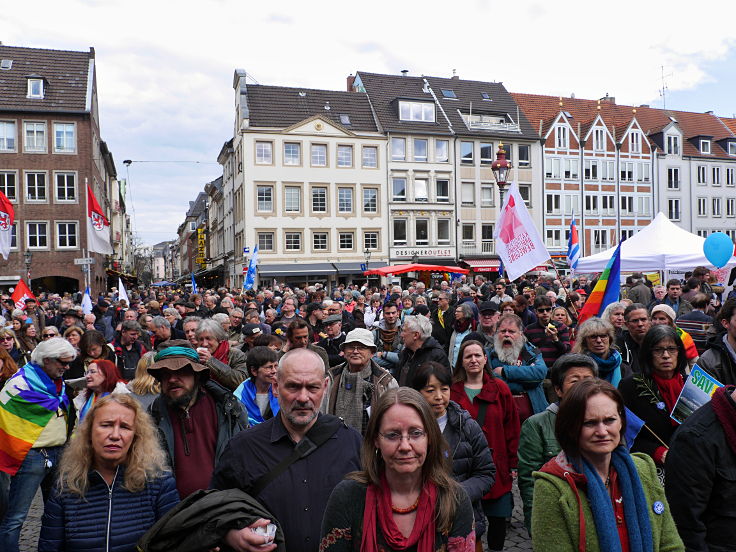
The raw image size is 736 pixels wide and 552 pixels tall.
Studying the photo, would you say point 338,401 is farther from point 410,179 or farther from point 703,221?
point 703,221

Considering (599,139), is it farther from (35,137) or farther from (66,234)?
(35,137)

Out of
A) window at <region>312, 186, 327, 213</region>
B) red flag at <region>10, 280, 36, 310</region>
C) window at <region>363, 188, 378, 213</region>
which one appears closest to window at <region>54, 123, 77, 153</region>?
window at <region>312, 186, 327, 213</region>

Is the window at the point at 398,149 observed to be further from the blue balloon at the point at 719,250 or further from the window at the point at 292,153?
the blue balloon at the point at 719,250

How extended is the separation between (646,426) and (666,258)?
1208 centimetres

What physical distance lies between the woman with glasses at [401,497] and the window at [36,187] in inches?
1505

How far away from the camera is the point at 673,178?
47.8m

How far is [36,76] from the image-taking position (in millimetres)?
35688

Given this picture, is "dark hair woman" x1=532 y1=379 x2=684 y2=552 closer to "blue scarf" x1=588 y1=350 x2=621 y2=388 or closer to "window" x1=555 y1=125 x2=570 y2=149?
"blue scarf" x1=588 y1=350 x2=621 y2=388

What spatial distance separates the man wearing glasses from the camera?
13.8 feet

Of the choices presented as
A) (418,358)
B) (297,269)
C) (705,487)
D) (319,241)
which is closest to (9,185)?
(297,269)

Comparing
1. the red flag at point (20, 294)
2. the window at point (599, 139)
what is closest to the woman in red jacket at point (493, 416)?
the red flag at point (20, 294)

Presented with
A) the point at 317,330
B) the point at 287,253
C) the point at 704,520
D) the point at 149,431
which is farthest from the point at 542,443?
the point at 287,253

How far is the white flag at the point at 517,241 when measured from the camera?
10391mm

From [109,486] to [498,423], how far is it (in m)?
2.64
